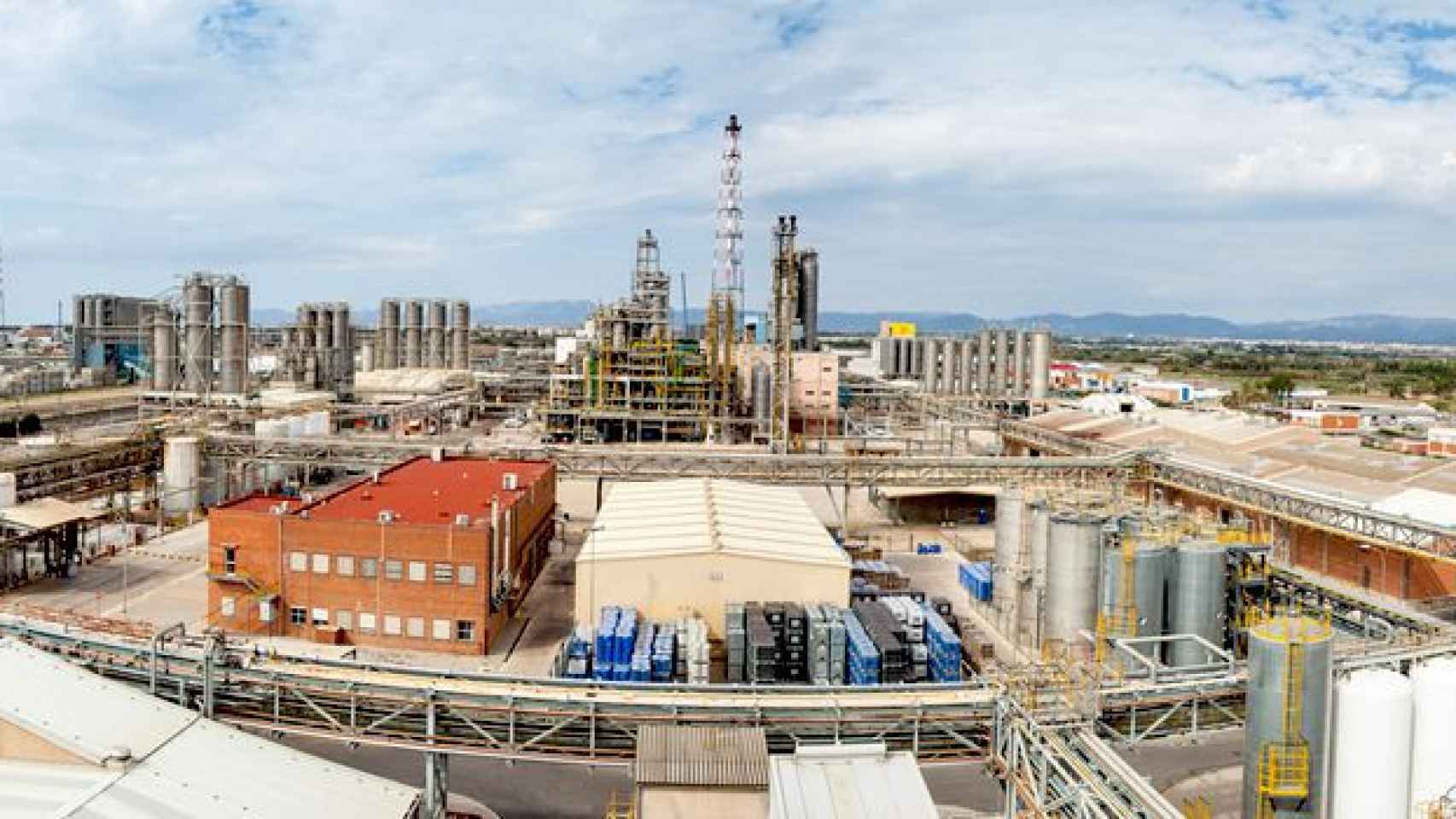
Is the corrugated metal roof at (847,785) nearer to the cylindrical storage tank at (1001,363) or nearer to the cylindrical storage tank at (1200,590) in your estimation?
the cylindrical storage tank at (1200,590)

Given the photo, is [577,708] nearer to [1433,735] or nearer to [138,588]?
[1433,735]

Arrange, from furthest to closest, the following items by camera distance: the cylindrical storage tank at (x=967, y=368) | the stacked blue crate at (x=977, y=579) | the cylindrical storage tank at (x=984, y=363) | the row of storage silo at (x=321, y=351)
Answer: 1. the cylindrical storage tank at (x=967, y=368)
2. the cylindrical storage tank at (x=984, y=363)
3. the row of storage silo at (x=321, y=351)
4. the stacked blue crate at (x=977, y=579)

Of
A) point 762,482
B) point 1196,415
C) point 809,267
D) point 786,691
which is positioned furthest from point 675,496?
point 809,267

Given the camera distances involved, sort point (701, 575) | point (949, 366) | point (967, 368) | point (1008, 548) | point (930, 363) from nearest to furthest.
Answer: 1. point (701, 575)
2. point (1008, 548)
3. point (967, 368)
4. point (949, 366)
5. point (930, 363)

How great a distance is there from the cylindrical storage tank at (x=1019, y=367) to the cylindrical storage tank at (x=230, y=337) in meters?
66.5

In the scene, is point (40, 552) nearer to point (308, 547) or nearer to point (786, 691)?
point (308, 547)

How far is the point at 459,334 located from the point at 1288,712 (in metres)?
110

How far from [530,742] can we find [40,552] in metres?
29.3

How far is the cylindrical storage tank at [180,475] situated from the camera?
44.9 metres

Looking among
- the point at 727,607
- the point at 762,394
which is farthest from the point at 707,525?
the point at 762,394

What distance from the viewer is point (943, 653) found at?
2411 cm

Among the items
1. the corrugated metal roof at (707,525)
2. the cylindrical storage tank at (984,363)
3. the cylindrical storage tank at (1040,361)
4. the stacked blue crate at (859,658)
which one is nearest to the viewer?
the stacked blue crate at (859,658)

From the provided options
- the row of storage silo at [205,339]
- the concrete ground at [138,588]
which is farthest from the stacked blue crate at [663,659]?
the row of storage silo at [205,339]

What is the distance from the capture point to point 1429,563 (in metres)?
30.9
